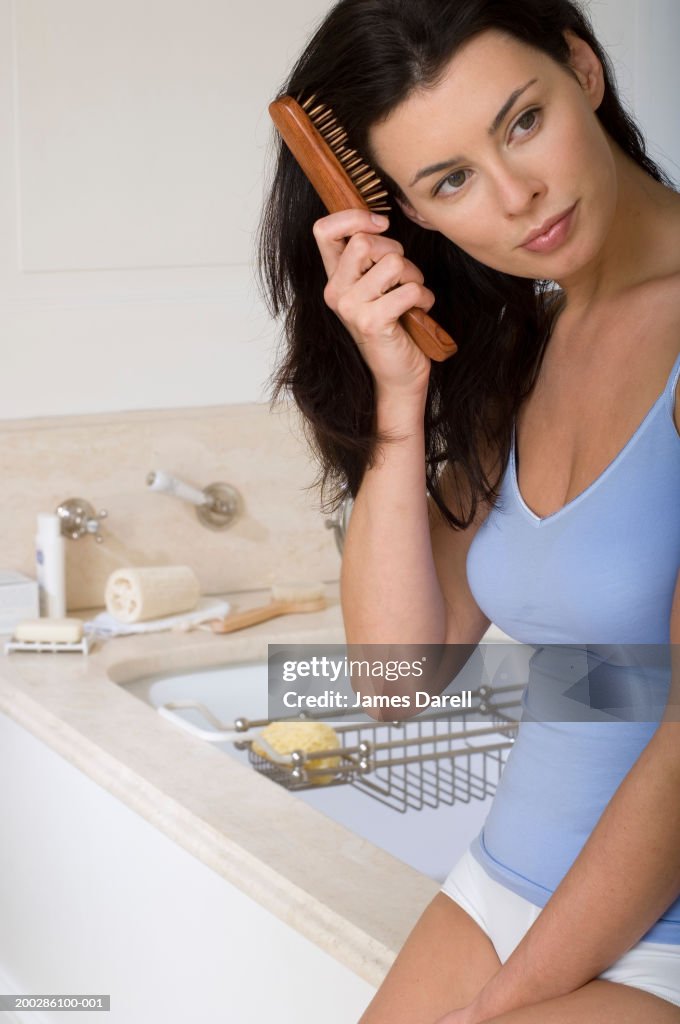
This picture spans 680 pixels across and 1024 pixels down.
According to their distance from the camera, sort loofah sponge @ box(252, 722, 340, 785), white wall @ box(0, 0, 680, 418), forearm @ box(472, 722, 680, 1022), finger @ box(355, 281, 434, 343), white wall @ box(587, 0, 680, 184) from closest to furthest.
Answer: forearm @ box(472, 722, 680, 1022)
finger @ box(355, 281, 434, 343)
loofah sponge @ box(252, 722, 340, 785)
white wall @ box(0, 0, 680, 418)
white wall @ box(587, 0, 680, 184)

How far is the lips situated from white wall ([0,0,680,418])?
1.52 m

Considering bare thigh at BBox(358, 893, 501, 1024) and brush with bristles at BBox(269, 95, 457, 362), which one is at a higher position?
brush with bristles at BBox(269, 95, 457, 362)

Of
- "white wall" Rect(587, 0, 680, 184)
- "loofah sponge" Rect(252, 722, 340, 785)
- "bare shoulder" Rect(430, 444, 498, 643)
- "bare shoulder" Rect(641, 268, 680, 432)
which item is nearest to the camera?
"bare shoulder" Rect(641, 268, 680, 432)

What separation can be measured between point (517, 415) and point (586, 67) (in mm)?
305

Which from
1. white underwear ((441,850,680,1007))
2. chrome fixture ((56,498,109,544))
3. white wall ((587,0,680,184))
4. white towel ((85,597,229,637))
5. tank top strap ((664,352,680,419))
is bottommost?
white underwear ((441,850,680,1007))

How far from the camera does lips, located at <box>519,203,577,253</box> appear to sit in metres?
1.06

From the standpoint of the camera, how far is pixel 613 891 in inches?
38.2

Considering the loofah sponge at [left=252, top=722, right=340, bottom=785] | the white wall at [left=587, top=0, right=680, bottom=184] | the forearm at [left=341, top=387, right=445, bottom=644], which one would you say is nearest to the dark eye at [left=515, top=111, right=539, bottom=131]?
the forearm at [left=341, top=387, right=445, bottom=644]

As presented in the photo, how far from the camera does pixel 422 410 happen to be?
126cm

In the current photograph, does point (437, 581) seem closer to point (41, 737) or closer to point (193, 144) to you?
point (41, 737)

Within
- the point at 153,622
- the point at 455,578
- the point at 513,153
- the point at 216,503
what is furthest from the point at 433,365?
the point at 216,503

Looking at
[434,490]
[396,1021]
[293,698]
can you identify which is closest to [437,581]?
[434,490]

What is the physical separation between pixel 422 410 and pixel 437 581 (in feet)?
0.55

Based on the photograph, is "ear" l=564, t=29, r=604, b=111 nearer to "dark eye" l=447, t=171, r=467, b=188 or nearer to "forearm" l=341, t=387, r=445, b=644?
"dark eye" l=447, t=171, r=467, b=188
